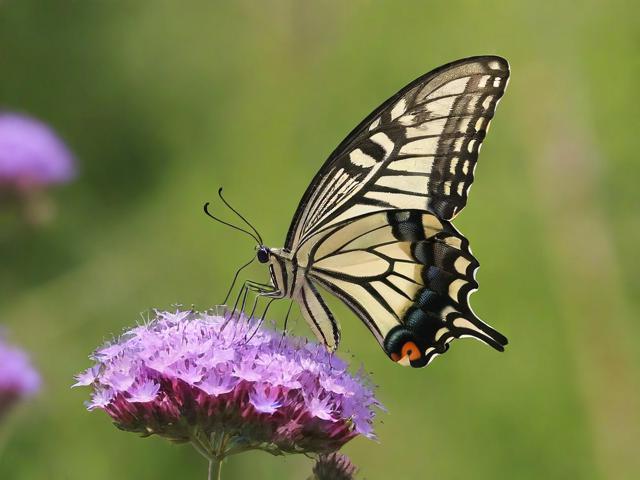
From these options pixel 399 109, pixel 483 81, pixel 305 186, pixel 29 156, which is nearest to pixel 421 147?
pixel 399 109

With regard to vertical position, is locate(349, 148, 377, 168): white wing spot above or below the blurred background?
below

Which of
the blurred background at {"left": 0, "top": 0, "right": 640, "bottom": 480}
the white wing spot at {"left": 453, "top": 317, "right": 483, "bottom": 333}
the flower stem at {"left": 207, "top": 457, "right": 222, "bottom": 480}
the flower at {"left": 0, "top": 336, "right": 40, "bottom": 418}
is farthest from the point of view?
the blurred background at {"left": 0, "top": 0, "right": 640, "bottom": 480}

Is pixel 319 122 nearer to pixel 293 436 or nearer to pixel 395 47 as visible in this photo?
pixel 395 47

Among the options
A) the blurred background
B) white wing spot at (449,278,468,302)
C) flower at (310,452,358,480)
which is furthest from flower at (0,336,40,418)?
white wing spot at (449,278,468,302)

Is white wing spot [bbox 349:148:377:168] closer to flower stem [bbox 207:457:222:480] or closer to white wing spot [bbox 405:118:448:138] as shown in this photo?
white wing spot [bbox 405:118:448:138]

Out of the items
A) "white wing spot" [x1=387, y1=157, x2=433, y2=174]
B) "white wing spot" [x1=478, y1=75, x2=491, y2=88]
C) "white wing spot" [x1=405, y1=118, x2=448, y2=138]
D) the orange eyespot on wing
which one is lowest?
the orange eyespot on wing

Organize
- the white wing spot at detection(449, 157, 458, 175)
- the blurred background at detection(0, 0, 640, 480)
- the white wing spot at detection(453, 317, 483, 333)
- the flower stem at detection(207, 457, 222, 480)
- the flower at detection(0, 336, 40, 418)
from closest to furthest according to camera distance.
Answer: the flower stem at detection(207, 457, 222, 480) → the white wing spot at detection(453, 317, 483, 333) → the white wing spot at detection(449, 157, 458, 175) → the flower at detection(0, 336, 40, 418) → the blurred background at detection(0, 0, 640, 480)

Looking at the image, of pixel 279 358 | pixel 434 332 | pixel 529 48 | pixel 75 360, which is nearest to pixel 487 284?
pixel 529 48

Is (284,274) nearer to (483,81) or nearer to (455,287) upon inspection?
(455,287)
